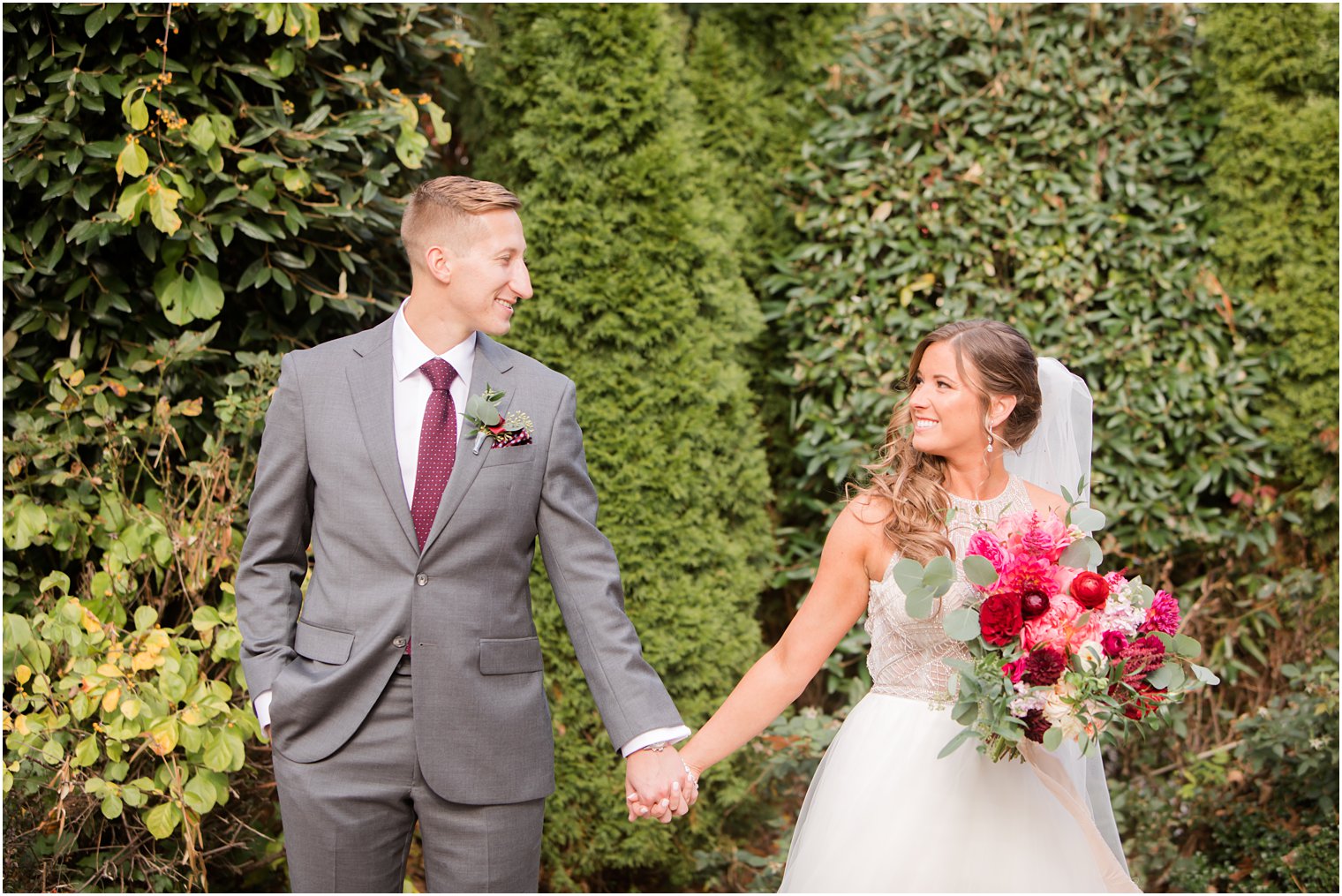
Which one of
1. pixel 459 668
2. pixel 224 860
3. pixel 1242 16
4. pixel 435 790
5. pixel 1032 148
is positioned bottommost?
pixel 224 860

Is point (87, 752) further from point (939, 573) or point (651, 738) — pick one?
point (939, 573)

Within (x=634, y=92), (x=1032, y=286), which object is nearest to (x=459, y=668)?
(x=634, y=92)

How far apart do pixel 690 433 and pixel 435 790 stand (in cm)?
209

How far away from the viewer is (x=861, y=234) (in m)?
4.80

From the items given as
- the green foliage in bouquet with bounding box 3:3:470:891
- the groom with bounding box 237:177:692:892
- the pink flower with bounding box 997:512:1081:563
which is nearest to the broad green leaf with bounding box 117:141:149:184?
the green foliage in bouquet with bounding box 3:3:470:891

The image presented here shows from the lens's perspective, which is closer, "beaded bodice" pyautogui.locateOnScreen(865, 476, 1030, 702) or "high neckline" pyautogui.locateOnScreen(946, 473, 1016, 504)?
"beaded bodice" pyautogui.locateOnScreen(865, 476, 1030, 702)

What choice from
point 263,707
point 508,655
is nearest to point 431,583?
point 508,655

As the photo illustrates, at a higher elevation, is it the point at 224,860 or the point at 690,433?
the point at 690,433

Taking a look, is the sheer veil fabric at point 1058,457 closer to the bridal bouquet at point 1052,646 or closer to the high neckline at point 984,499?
the high neckline at point 984,499

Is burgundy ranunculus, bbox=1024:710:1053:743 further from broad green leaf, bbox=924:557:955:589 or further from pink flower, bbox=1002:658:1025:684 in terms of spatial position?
broad green leaf, bbox=924:557:955:589

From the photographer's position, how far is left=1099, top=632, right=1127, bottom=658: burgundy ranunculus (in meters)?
2.26

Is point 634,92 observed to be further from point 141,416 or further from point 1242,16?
point 1242,16

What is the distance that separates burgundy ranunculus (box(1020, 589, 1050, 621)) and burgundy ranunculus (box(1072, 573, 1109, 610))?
7cm

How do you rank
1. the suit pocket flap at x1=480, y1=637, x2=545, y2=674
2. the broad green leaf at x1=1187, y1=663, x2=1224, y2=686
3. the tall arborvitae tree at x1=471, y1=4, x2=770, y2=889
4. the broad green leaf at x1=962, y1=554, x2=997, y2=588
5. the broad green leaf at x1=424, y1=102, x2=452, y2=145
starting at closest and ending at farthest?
the broad green leaf at x1=1187, y1=663, x2=1224, y2=686 < the broad green leaf at x1=962, y1=554, x2=997, y2=588 < the suit pocket flap at x1=480, y1=637, x2=545, y2=674 < the broad green leaf at x1=424, y1=102, x2=452, y2=145 < the tall arborvitae tree at x1=471, y1=4, x2=770, y2=889
